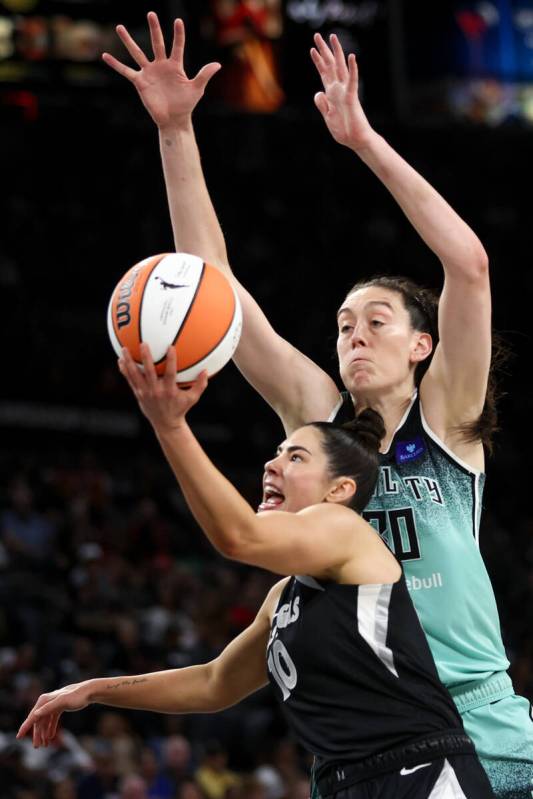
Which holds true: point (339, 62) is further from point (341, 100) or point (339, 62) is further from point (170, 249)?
point (170, 249)

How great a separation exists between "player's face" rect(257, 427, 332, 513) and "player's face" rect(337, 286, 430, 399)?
46 cm

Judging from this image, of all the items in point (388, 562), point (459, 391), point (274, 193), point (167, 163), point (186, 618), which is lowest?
point (186, 618)

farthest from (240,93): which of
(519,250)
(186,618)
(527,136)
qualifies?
(519,250)

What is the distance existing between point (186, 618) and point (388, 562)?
27.2ft

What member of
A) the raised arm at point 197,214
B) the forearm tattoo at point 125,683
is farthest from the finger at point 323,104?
the forearm tattoo at point 125,683

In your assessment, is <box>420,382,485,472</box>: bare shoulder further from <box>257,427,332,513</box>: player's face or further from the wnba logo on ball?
the wnba logo on ball

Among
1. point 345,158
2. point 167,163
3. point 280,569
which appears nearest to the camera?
point 280,569

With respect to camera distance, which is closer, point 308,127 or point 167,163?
point 167,163

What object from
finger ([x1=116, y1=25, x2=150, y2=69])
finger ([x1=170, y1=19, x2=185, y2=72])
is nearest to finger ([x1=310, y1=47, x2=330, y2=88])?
finger ([x1=170, y1=19, x2=185, y2=72])

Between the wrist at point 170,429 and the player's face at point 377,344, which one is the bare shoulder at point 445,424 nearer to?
the player's face at point 377,344

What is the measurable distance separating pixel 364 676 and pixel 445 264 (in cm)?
124

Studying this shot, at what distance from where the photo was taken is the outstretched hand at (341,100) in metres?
3.93

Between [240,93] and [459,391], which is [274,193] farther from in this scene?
[459,391]

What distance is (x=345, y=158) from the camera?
749 inches
